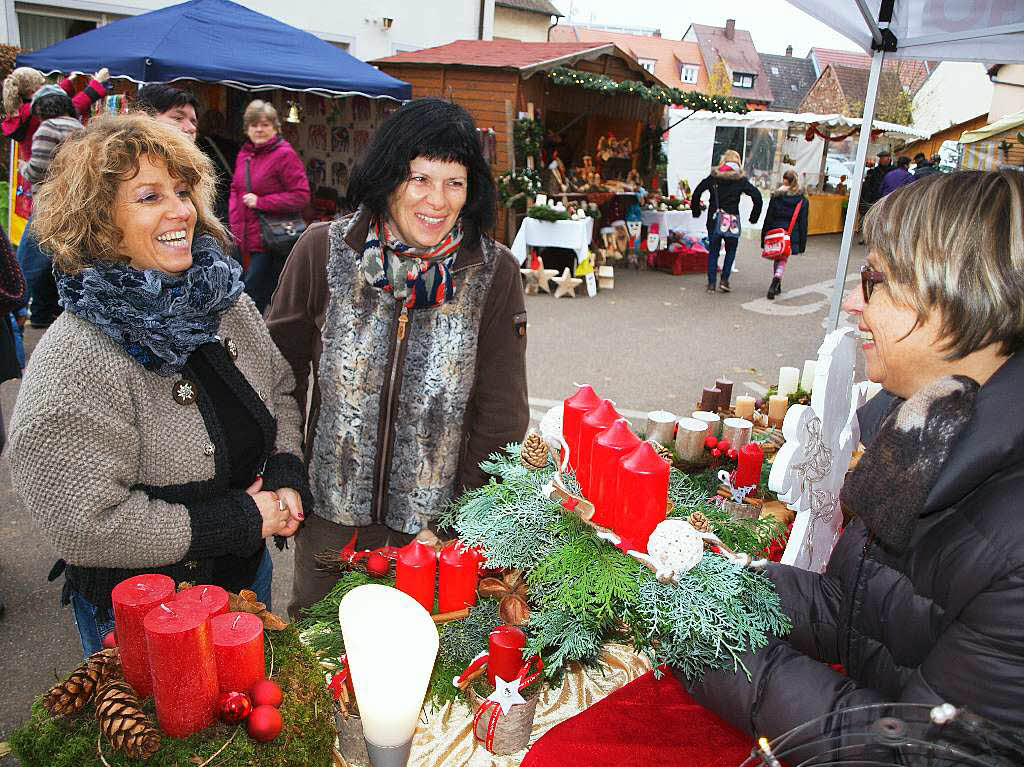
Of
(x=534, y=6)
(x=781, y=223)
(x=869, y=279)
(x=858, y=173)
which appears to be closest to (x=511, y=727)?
(x=869, y=279)

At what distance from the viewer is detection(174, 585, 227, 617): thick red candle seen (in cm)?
115

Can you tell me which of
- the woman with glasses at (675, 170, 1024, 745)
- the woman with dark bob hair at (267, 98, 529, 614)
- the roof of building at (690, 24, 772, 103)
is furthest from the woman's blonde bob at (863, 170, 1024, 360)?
the roof of building at (690, 24, 772, 103)

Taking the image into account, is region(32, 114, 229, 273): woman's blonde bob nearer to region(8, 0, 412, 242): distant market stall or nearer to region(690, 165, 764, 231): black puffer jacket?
region(8, 0, 412, 242): distant market stall

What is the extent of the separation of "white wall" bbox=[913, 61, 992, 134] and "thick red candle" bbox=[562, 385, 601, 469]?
102 feet

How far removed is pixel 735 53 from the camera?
52750 mm

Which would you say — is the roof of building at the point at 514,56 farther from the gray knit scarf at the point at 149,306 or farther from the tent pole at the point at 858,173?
the gray knit scarf at the point at 149,306

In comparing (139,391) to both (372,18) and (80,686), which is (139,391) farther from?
(372,18)

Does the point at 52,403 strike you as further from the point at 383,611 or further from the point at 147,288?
the point at 383,611

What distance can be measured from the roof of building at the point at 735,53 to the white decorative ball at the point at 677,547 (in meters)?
53.7

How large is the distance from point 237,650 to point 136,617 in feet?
0.53

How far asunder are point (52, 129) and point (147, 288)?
4.41 m

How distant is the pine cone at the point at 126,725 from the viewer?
106 cm

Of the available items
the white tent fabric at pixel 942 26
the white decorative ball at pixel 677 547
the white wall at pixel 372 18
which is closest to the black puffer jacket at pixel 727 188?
the white tent fabric at pixel 942 26

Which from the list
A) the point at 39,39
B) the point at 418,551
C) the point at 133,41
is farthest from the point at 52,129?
the point at 39,39
